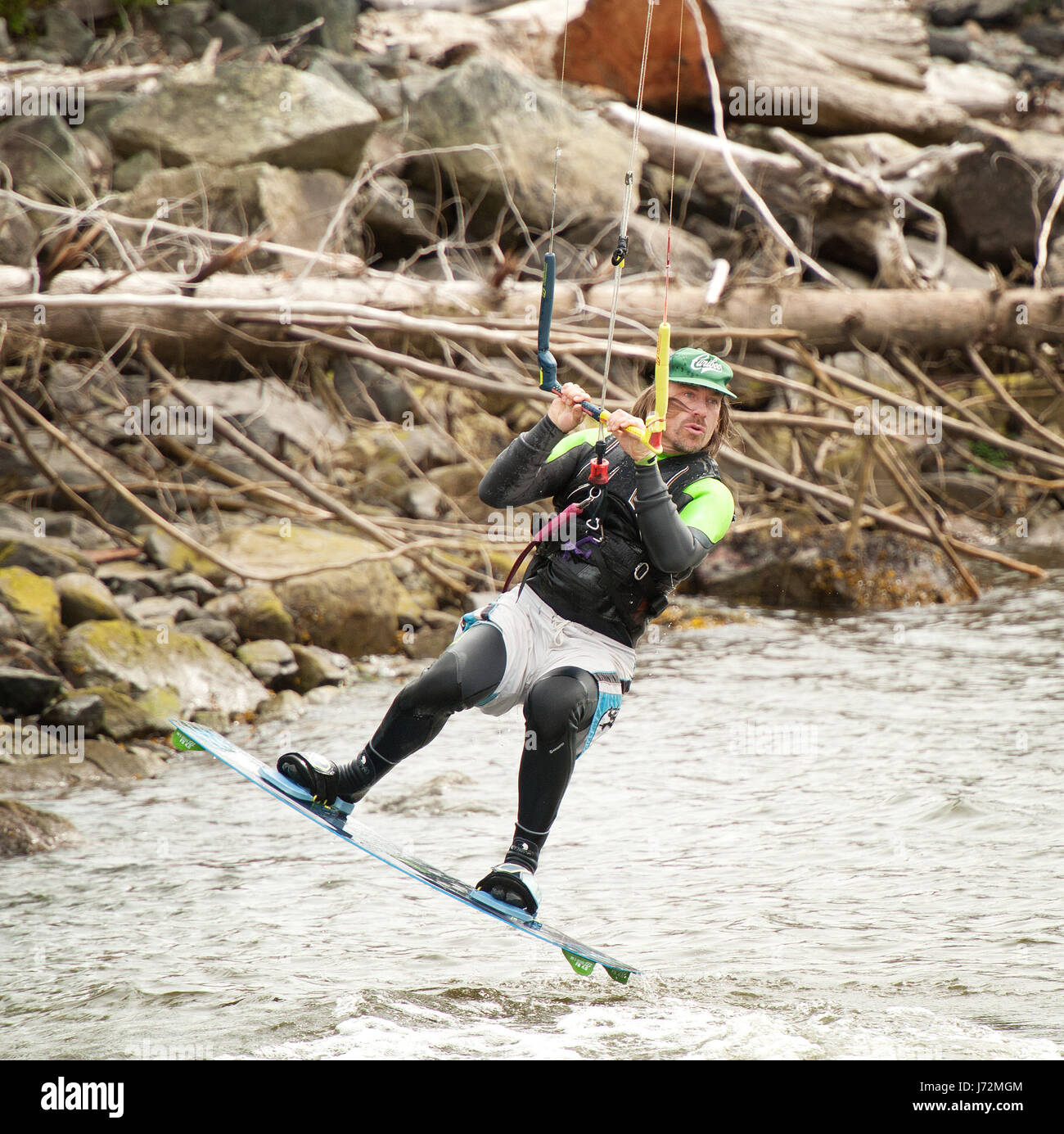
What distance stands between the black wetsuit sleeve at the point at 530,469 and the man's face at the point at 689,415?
36 cm

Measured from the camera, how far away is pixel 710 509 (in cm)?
458

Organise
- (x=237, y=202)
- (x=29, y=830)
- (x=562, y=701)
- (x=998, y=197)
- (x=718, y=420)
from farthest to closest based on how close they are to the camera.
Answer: (x=998, y=197), (x=237, y=202), (x=29, y=830), (x=718, y=420), (x=562, y=701)

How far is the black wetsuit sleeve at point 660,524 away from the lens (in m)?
4.25

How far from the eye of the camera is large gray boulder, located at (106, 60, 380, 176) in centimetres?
1365

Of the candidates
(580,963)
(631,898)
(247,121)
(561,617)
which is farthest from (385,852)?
(247,121)

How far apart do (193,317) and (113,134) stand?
16.7 feet

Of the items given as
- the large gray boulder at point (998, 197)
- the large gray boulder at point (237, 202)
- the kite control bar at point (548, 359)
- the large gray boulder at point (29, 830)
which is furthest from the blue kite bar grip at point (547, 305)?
the large gray boulder at point (998, 197)

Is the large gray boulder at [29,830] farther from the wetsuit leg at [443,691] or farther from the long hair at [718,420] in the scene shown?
the long hair at [718,420]

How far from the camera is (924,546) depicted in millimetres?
12430

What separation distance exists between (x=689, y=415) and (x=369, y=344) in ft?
17.6

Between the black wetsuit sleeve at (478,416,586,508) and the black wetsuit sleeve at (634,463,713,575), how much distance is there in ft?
1.49

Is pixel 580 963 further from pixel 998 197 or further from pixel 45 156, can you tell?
pixel 998 197

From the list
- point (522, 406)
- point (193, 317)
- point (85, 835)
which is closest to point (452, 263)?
point (522, 406)
